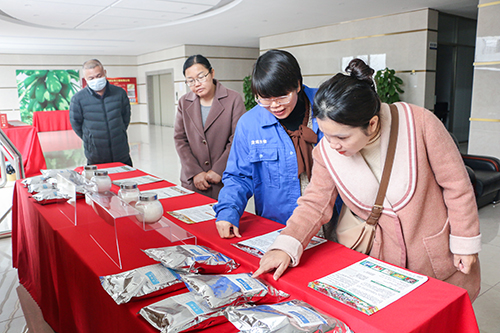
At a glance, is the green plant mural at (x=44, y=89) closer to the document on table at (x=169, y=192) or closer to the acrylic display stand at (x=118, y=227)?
the document on table at (x=169, y=192)

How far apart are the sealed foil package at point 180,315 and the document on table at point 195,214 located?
85 cm

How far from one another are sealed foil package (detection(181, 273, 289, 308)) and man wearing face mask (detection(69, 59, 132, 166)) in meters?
3.07

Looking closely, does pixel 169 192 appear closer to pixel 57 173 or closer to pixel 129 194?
pixel 129 194

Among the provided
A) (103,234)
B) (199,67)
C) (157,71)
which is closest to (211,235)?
(103,234)

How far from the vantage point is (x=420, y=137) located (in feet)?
4.45

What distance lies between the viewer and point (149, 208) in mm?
1600

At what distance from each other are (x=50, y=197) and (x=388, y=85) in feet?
23.0

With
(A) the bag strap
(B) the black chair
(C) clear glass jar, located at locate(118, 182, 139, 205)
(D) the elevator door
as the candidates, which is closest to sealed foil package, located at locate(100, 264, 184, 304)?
(C) clear glass jar, located at locate(118, 182, 139, 205)

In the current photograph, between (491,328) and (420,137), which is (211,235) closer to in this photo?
(420,137)

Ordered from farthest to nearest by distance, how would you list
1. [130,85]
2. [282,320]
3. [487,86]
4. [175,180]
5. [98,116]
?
[130,85] → [175,180] → [487,86] → [98,116] → [282,320]

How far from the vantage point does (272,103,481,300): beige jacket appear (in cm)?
136

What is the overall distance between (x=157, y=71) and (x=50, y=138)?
17.0 ft

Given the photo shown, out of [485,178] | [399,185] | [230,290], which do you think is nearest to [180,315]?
[230,290]

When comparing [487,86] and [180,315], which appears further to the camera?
[487,86]
